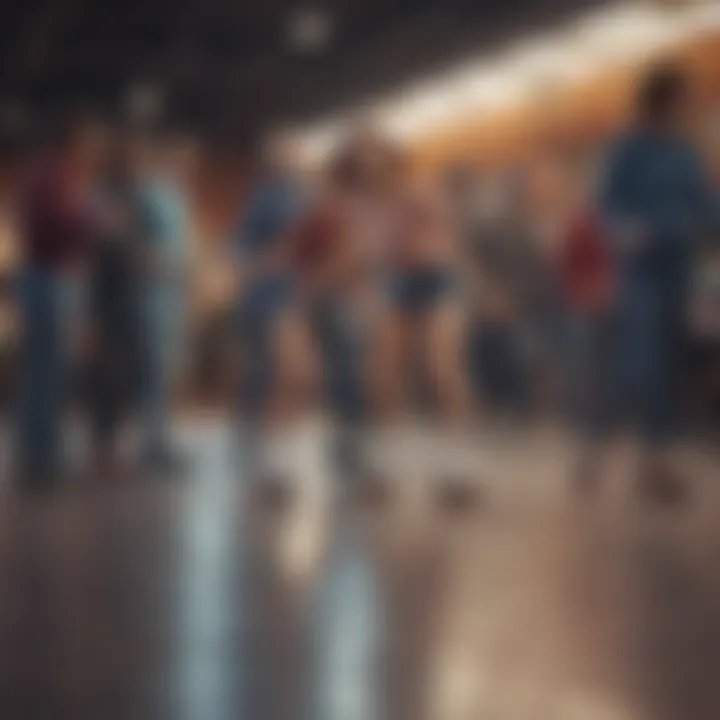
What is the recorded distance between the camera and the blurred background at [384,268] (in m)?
1.95

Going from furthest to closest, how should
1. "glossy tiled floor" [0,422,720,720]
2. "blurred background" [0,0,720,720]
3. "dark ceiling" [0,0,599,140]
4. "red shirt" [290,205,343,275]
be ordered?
"red shirt" [290,205,343,275] → "dark ceiling" [0,0,599,140] → "blurred background" [0,0,720,720] → "glossy tiled floor" [0,422,720,720]

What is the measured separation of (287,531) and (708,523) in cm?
63

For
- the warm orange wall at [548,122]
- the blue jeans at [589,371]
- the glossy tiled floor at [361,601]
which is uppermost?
the warm orange wall at [548,122]

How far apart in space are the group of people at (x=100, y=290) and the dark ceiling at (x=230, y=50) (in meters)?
0.08

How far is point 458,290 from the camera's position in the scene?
2068mm

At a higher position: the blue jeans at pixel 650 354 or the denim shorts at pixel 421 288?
the denim shorts at pixel 421 288

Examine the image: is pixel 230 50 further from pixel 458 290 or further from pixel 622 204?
pixel 622 204

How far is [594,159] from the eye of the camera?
2031 mm

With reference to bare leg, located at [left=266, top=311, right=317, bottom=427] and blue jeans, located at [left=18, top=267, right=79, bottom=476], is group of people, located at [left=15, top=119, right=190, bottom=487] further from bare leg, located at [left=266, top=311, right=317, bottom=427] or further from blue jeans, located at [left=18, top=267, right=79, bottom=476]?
bare leg, located at [left=266, top=311, right=317, bottom=427]

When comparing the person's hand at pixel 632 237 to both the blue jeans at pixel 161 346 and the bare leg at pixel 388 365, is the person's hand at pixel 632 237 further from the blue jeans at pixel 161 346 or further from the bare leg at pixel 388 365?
the blue jeans at pixel 161 346

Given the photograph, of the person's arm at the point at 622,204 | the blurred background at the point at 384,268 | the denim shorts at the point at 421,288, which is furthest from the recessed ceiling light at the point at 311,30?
the person's arm at the point at 622,204

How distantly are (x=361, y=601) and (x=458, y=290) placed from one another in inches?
23.8

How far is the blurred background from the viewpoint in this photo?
1952 millimetres

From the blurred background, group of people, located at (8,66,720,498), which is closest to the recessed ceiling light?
the blurred background
